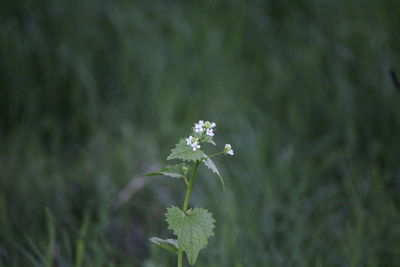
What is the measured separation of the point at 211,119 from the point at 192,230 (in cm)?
214

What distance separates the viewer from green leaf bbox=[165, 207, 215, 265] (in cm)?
136

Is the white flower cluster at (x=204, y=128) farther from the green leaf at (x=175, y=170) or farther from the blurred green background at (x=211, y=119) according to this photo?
the blurred green background at (x=211, y=119)

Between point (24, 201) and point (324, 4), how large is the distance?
284 cm

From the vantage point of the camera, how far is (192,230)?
4.54 feet

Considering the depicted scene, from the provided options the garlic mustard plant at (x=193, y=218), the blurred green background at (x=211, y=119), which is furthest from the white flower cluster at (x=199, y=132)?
the blurred green background at (x=211, y=119)

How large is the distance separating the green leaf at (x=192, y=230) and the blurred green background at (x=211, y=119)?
884 millimetres

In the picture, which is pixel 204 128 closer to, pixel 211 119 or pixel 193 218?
pixel 193 218

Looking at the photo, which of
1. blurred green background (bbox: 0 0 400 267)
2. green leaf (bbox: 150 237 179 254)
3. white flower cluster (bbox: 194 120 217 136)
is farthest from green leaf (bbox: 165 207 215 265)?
blurred green background (bbox: 0 0 400 267)

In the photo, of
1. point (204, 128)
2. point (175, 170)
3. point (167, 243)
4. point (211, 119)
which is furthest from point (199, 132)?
point (211, 119)

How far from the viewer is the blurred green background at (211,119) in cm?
248

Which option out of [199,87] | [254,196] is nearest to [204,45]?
[199,87]

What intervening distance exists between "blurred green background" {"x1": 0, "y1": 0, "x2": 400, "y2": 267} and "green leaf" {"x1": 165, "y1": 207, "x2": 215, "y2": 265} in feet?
2.90

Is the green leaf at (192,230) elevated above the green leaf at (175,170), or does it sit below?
below

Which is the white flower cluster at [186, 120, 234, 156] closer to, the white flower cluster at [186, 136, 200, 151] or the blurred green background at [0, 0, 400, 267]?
the white flower cluster at [186, 136, 200, 151]
